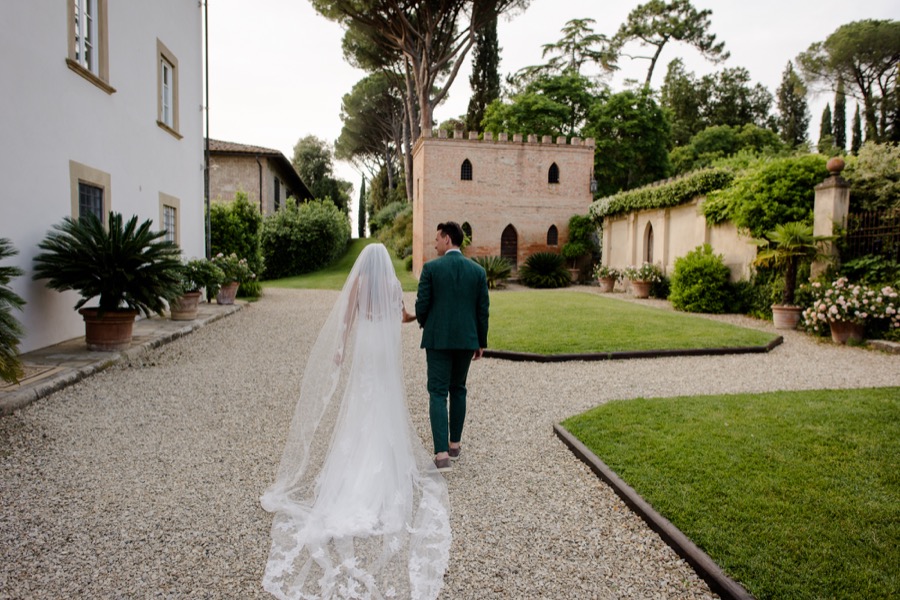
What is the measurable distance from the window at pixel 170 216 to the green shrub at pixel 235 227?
3746 mm

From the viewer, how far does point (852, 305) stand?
8.87 m

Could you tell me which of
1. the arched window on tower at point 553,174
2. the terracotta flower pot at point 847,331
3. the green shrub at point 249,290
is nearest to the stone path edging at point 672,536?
the terracotta flower pot at point 847,331

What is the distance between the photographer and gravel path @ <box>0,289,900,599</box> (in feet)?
8.62

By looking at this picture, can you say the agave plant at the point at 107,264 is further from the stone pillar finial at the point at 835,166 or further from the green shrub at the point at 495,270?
the green shrub at the point at 495,270

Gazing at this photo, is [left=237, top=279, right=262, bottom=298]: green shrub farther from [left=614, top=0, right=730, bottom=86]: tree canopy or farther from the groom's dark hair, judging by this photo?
[left=614, top=0, right=730, bottom=86]: tree canopy

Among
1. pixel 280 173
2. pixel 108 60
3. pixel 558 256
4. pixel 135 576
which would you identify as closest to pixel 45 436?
pixel 135 576

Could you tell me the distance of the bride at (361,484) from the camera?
2.65 metres

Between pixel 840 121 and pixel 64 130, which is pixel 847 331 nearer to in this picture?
pixel 64 130

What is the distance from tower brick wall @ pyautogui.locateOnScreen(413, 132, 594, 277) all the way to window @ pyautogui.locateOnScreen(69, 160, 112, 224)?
17599 mm

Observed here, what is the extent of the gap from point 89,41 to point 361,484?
8912 mm

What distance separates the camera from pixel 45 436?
176 inches

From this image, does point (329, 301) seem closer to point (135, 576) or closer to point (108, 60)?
point (108, 60)

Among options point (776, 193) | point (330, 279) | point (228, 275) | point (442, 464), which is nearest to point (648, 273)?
point (776, 193)

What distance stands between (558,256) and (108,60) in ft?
60.7
